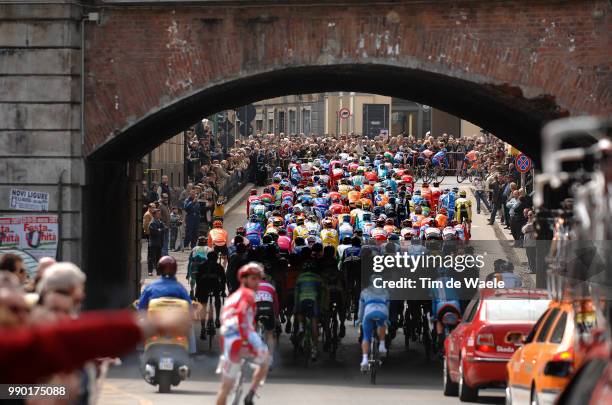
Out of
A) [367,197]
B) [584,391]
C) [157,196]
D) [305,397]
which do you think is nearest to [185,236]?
[157,196]

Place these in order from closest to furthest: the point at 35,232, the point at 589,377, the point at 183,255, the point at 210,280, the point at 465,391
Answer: the point at 589,377 → the point at 465,391 → the point at 35,232 → the point at 210,280 → the point at 183,255

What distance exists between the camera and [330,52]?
76.2 ft

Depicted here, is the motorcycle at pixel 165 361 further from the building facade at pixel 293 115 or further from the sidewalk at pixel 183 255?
the building facade at pixel 293 115

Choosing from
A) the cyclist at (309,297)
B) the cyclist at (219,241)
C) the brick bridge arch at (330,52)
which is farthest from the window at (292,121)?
the cyclist at (309,297)

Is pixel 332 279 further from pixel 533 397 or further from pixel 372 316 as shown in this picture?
pixel 533 397

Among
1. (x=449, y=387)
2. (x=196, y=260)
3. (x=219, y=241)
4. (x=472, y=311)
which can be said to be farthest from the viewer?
(x=219, y=241)

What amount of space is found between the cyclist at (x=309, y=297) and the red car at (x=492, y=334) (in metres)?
4.67

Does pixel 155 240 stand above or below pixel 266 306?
above

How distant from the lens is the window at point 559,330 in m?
13.6

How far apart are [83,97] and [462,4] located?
580 cm

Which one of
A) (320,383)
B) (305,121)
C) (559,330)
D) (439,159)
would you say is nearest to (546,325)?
(559,330)

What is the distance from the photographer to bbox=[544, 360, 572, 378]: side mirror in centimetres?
1198

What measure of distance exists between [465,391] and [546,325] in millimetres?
3889

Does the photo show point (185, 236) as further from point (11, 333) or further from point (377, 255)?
point (11, 333)
